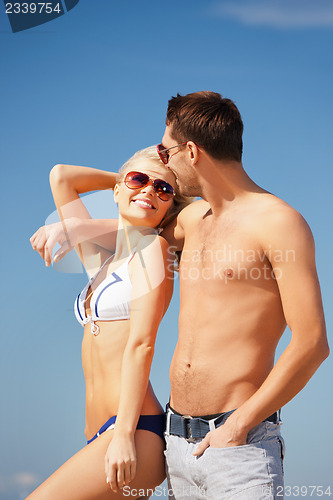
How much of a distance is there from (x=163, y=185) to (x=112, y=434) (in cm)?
181

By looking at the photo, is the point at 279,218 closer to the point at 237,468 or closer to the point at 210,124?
the point at 210,124

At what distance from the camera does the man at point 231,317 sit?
11.8 feet

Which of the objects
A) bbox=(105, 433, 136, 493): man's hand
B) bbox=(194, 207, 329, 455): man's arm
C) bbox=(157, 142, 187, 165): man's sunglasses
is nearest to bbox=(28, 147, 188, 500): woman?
bbox=(105, 433, 136, 493): man's hand

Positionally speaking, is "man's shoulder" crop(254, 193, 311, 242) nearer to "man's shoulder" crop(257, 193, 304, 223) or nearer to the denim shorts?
"man's shoulder" crop(257, 193, 304, 223)

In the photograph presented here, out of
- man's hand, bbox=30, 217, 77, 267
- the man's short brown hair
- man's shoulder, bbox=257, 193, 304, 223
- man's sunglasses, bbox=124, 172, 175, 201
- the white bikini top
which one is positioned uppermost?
the man's short brown hair

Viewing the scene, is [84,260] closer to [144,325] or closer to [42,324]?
[42,324]

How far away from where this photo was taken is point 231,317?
3.88m

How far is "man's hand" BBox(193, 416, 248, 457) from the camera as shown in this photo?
3.65m

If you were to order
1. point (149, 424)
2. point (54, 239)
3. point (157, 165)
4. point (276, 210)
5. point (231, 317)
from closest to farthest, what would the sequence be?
1. point (276, 210)
2. point (231, 317)
3. point (149, 424)
4. point (54, 239)
5. point (157, 165)

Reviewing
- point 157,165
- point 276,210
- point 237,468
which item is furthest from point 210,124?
point 237,468

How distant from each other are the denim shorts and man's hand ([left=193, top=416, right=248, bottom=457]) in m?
0.03

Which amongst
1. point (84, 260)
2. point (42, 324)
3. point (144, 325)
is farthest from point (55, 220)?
point (144, 325)

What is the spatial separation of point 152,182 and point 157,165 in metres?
0.16

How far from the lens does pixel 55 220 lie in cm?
471
